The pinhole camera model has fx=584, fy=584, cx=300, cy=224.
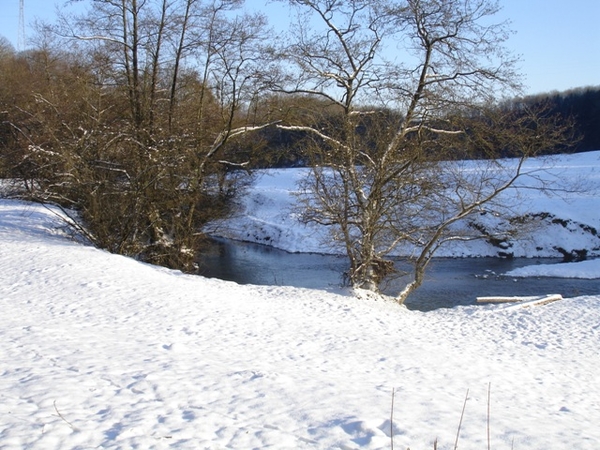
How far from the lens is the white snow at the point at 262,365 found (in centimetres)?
522

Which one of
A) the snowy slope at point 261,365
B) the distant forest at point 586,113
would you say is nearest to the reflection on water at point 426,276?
the snowy slope at point 261,365

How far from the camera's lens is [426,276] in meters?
20.7

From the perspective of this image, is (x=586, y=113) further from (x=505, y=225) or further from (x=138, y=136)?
(x=138, y=136)

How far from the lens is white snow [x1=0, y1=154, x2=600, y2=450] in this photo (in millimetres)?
5219

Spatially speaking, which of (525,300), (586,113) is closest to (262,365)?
(525,300)

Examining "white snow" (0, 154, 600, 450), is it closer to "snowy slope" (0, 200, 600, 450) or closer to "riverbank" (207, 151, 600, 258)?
"snowy slope" (0, 200, 600, 450)

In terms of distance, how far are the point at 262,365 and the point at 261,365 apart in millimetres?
17

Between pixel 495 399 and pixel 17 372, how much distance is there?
570 centimetres

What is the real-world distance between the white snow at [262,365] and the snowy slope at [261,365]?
0.03m

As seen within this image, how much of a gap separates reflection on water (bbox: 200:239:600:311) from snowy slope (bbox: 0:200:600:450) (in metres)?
3.48

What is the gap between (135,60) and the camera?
18547 millimetres

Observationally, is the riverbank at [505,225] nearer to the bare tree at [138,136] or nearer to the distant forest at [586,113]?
the bare tree at [138,136]

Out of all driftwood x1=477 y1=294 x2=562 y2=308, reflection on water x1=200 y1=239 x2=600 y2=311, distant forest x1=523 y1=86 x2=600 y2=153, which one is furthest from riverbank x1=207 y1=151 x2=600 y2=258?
distant forest x1=523 y1=86 x2=600 y2=153

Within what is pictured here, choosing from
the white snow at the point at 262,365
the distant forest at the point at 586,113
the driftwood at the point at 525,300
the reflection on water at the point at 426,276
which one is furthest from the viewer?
the distant forest at the point at 586,113
